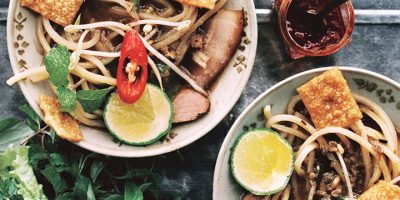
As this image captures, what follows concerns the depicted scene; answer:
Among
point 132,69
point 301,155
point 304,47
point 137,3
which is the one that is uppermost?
point 137,3

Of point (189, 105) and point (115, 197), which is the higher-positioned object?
point (189, 105)

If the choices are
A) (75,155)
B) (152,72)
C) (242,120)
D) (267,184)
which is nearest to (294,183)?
(267,184)

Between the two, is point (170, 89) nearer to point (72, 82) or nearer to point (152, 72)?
point (152, 72)

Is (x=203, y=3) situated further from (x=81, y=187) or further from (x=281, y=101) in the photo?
(x=81, y=187)

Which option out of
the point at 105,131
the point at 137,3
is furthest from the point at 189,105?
the point at 137,3

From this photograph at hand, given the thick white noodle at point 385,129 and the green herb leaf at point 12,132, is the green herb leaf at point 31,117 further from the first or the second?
the thick white noodle at point 385,129

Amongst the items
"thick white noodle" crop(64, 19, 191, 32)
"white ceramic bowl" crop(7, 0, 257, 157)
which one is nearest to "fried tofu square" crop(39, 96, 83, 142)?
"white ceramic bowl" crop(7, 0, 257, 157)

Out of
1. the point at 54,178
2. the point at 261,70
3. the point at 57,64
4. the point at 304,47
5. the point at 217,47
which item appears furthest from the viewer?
the point at 261,70

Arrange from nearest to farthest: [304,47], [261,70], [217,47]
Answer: [217,47], [304,47], [261,70]
